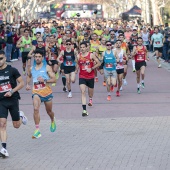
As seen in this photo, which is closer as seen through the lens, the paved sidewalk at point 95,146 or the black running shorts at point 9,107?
the paved sidewalk at point 95,146

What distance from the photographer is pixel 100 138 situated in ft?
38.3

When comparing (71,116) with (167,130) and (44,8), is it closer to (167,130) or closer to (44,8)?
(167,130)

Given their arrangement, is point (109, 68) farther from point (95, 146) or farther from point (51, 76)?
point (95, 146)

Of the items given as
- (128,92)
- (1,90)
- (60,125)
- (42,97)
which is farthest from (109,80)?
(1,90)

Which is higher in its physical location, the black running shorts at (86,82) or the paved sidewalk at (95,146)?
the black running shorts at (86,82)

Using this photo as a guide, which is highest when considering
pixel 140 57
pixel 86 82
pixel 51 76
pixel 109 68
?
pixel 51 76

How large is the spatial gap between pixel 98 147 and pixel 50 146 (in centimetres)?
82

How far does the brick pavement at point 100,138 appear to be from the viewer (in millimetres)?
9648

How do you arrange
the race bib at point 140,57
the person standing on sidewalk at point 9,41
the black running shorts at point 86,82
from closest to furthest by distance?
1. the black running shorts at point 86,82
2. the race bib at point 140,57
3. the person standing on sidewalk at point 9,41

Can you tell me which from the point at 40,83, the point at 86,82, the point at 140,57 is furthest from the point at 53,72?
the point at 140,57

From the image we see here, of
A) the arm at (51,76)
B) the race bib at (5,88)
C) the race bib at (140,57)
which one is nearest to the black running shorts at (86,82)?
the arm at (51,76)

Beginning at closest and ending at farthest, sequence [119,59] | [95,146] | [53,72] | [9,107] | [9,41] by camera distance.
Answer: [9,107] → [95,146] → [53,72] → [119,59] → [9,41]

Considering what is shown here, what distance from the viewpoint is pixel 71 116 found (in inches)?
570

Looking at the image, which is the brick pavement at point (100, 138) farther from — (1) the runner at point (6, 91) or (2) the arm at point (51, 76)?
(2) the arm at point (51, 76)
